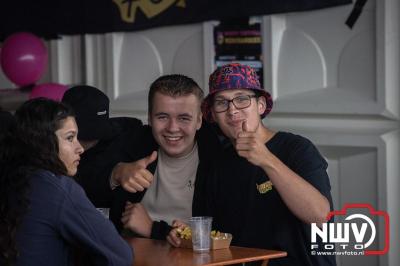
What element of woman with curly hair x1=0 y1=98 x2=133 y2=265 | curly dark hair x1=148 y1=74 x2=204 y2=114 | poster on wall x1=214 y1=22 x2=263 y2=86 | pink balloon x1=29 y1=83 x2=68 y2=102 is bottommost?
woman with curly hair x1=0 y1=98 x2=133 y2=265

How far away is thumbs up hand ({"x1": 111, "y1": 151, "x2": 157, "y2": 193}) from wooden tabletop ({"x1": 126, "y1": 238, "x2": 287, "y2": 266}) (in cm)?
25

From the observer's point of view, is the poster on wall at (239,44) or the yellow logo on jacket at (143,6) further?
the yellow logo on jacket at (143,6)

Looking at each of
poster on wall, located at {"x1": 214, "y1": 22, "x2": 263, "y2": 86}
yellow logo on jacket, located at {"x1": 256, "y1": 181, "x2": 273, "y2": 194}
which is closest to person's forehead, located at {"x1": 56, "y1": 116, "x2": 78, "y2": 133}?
yellow logo on jacket, located at {"x1": 256, "y1": 181, "x2": 273, "y2": 194}

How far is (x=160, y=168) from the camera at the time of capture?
Answer: 3.46 meters

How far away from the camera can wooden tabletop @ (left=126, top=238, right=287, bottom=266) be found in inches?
109

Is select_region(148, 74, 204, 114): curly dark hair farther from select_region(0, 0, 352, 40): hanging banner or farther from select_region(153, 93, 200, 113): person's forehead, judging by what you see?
select_region(0, 0, 352, 40): hanging banner

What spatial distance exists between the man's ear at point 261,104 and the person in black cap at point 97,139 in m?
0.69

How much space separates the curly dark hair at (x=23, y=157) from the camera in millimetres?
2584

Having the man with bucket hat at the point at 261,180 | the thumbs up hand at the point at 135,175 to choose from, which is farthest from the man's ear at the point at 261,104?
the thumbs up hand at the point at 135,175

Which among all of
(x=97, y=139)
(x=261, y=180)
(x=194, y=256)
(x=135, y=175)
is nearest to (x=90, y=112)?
(x=97, y=139)

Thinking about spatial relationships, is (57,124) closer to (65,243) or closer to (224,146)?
(65,243)

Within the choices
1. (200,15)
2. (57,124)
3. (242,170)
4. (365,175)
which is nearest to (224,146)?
(242,170)

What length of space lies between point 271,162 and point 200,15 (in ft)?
7.16

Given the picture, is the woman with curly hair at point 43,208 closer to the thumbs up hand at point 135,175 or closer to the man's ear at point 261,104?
the thumbs up hand at point 135,175
